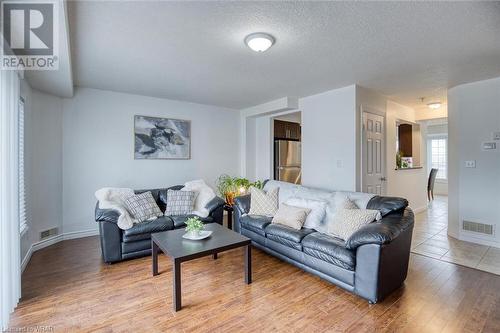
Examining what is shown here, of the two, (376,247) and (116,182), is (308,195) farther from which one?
(116,182)

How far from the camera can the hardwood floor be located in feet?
6.33

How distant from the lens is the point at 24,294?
7.79 ft

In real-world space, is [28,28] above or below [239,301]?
above

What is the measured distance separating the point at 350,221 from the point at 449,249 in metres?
2.16

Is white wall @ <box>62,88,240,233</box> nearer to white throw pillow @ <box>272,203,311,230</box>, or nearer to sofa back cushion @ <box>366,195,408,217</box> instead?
white throw pillow @ <box>272,203,311,230</box>

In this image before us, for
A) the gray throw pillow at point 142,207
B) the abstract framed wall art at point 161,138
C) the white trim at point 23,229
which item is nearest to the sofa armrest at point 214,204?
the gray throw pillow at point 142,207

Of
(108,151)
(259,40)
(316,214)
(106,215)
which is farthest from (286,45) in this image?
(108,151)

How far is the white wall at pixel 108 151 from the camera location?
4.02 metres

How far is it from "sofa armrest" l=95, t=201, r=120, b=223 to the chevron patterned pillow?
183 cm

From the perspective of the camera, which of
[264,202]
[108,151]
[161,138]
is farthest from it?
[161,138]

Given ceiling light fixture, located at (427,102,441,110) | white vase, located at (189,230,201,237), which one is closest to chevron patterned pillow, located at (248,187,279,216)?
white vase, located at (189,230,201,237)

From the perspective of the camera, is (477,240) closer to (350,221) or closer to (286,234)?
(350,221)

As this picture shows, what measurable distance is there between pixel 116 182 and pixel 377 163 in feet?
15.6

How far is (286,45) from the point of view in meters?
2.57
